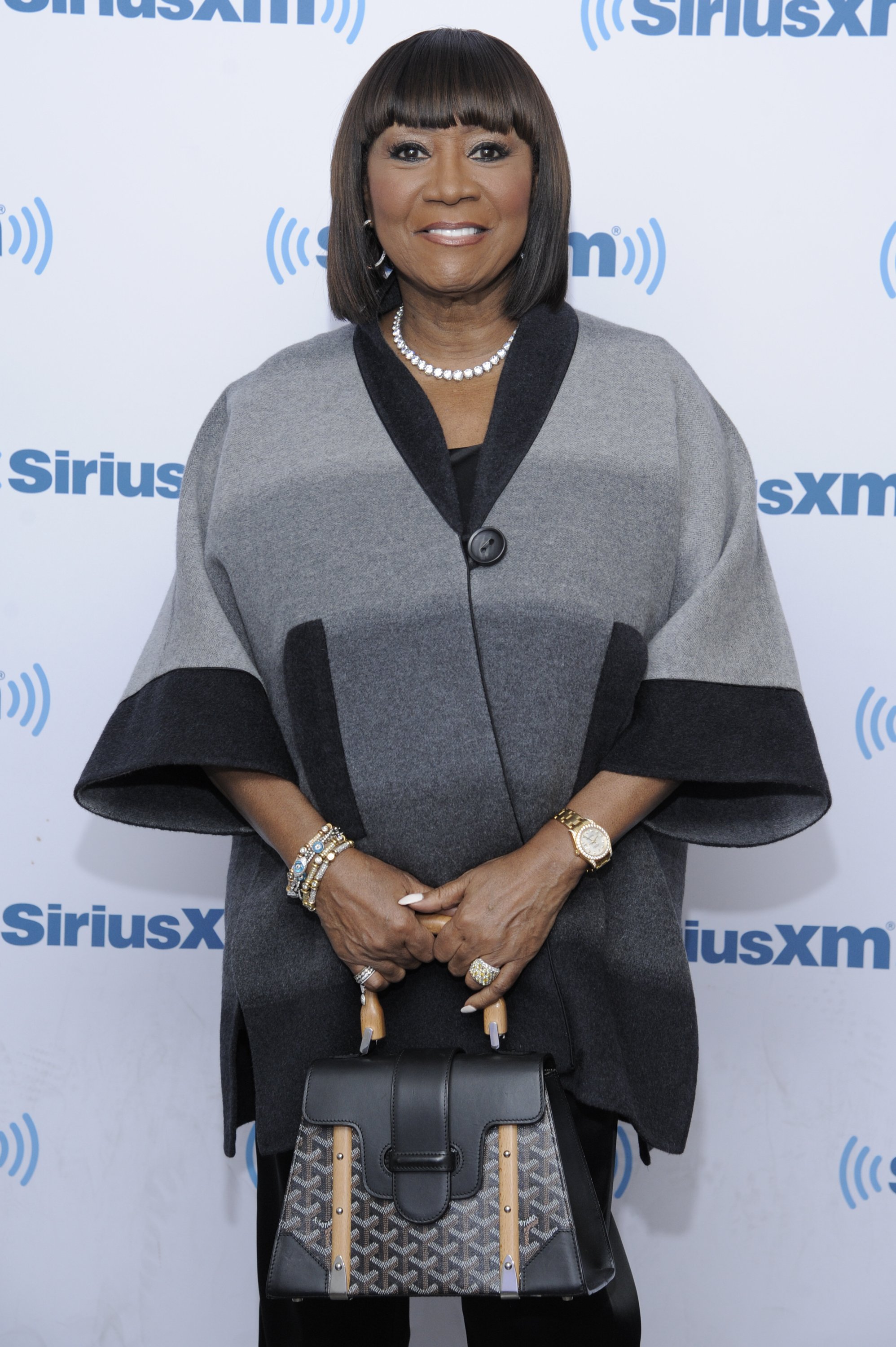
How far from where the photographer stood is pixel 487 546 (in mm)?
1323

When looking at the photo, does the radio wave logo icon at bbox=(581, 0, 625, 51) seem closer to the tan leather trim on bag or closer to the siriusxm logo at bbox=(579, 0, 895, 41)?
the siriusxm logo at bbox=(579, 0, 895, 41)

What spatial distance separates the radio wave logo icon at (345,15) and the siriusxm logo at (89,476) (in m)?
0.66

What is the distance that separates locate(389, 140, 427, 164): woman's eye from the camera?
1414 mm

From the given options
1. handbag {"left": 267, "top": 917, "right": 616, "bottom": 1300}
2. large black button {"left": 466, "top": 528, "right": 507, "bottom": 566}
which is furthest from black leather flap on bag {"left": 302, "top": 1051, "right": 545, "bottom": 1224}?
large black button {"left": 466, "top": 528, "right": 507, "bottom": 566}

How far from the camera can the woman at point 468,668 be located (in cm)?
132

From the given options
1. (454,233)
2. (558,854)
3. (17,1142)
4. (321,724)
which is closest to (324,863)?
(321,724)

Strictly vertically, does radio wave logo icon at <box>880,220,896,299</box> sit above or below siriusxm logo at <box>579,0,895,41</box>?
below

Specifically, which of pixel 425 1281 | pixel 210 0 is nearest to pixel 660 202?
pixel 210 0

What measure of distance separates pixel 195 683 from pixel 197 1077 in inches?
36.6

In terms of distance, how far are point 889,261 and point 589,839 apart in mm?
1036

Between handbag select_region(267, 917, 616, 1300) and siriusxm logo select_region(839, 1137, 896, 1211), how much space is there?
3.03 feet

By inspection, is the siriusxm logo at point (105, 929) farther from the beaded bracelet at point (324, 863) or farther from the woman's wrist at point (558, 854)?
the woman's wrist at point (558, 854)

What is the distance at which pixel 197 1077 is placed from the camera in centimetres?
205

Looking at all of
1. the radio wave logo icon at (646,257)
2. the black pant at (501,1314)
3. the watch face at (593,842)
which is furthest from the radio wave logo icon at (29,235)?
the black pant at (501,1314)
